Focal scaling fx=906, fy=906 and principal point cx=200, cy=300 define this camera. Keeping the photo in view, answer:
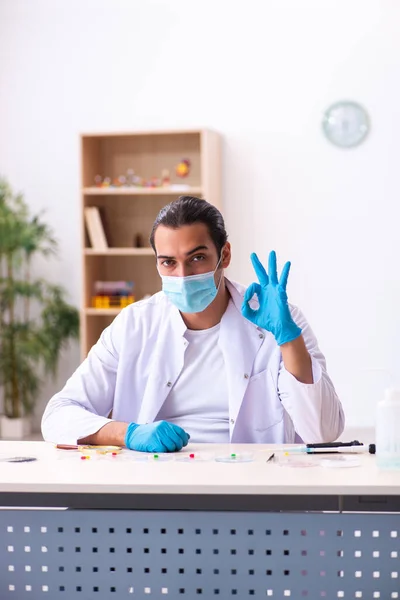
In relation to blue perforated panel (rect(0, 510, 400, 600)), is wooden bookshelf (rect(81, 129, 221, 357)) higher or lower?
higher

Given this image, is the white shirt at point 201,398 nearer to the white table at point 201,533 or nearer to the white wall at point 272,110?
the white table at point 201,533

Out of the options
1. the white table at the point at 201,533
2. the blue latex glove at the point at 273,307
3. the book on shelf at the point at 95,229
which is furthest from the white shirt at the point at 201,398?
the book on shelf at the point at 95,229

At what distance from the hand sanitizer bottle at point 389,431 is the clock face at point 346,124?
3.67 meters

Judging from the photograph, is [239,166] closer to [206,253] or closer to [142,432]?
[206,253]

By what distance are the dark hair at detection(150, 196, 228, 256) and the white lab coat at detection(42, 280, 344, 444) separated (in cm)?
18

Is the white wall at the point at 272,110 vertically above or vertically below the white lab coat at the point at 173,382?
above

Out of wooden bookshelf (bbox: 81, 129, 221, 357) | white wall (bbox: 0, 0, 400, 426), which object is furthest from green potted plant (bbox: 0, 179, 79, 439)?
white wall (bbox: 0, 0, 400, 426)

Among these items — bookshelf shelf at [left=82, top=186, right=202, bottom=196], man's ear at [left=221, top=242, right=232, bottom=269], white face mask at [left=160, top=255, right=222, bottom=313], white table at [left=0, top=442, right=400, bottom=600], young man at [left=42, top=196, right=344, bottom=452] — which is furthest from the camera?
bookshelf shelf at [left=82, top=186, right=202, bottom=196]

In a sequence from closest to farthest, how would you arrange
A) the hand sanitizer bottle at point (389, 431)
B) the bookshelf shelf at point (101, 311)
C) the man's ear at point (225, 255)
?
1. the hand sanitizer bottle at point (389, 431)
2. the man's ear at point (225, 255)
3. the bookshelf shelf at point (101, 311)

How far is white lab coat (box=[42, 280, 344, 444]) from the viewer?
221cm

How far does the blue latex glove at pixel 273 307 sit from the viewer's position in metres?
2.12

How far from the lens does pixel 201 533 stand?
1708 mm

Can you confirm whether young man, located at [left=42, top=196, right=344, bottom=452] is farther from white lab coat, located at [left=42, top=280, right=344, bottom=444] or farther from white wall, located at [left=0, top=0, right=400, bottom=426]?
white wall, located at [left=0, top=0, right=400, bottom=426]

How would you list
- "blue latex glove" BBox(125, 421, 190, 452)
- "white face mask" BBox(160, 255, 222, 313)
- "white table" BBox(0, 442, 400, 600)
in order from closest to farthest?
1. "white table" BBox(0, 442, 400, 600)
2. "blue latex glove" BBox(125, 421, 190, 452)
3. "white face mask" BBox(160, 255, 222, 313)
